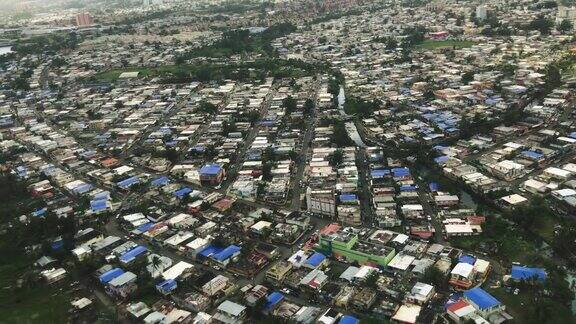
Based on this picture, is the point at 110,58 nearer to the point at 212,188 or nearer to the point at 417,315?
the point at 212,188

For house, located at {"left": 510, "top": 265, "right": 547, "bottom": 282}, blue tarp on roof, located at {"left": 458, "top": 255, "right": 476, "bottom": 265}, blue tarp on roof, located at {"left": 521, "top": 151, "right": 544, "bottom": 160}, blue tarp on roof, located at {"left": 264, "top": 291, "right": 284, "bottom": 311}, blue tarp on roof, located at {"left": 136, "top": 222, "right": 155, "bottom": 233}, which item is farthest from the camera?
blue tarp on roof, located at {"left": 521, "top": 151, "right": 544, "bottom": 160}

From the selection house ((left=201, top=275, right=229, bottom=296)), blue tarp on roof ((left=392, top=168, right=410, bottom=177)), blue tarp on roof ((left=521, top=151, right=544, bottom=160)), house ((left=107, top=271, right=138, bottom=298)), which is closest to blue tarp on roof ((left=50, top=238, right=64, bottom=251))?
house ((left=107, top=271, right=138, bottom=298))

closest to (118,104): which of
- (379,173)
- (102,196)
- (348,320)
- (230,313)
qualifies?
(102,196)

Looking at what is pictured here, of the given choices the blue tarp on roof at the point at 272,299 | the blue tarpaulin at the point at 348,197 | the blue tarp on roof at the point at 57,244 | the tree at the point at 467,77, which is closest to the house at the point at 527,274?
the blue tarpaulin at the point at 348,197

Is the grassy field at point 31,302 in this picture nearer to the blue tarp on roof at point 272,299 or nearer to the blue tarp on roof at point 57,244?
the blue tarp on roof at point 57,244

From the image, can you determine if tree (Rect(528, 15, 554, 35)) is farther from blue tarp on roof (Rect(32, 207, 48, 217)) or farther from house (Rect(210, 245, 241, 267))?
blue tarp on roof (Rect(32, 207, 48, 217))
